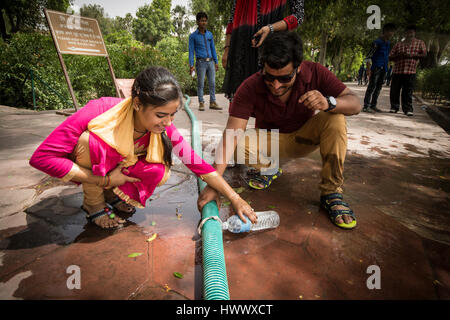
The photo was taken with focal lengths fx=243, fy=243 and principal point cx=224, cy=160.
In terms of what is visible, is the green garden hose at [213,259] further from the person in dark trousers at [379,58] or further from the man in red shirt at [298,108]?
the person in dark trousers at [379,58]

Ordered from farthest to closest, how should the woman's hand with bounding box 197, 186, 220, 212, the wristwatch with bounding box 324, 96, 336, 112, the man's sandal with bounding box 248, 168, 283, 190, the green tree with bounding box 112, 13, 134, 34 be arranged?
1. the green tree with bounding box 112, 13, 134, 34
2. the man's sandal with bounding box 248, 168, 283, 190
3. the wristwatch with bounding box 324, 96, 336, 112
4. the woman's hand with bounding box 197, 186, 220, 212

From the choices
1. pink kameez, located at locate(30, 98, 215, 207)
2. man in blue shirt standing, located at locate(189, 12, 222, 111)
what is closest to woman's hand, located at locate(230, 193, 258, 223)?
pink kameez, located at locate(30, 98, 215, 207)

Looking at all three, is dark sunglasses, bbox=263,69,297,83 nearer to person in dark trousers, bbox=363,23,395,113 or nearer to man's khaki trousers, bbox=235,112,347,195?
man's khaki trousers, bbox=235,112,347,195

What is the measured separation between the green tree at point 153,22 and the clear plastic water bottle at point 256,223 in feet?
168

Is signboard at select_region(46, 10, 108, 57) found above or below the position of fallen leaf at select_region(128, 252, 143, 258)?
above

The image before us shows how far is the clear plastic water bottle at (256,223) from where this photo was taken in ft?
5.83

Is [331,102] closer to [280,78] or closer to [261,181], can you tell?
[280,78]

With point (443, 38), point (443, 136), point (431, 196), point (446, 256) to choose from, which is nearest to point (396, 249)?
point (446, 256)

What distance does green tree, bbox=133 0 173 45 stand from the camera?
152 feet

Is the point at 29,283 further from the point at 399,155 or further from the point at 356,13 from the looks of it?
the point at 356,13

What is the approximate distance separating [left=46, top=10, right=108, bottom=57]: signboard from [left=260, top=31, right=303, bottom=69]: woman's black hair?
201 inches

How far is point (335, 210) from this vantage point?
1957 mm

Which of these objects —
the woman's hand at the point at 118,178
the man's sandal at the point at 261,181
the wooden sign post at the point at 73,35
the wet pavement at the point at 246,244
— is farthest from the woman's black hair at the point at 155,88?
the wooden sign post at the point at 73,35

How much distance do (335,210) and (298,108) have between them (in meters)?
0.93
